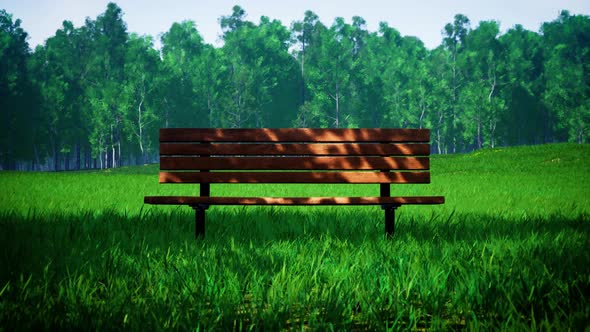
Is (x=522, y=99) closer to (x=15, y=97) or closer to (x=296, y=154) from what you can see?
(x=15, y=97)

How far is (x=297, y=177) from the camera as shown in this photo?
546 centimetres

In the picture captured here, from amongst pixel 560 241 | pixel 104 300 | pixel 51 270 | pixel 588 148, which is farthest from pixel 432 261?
pixel 588 148

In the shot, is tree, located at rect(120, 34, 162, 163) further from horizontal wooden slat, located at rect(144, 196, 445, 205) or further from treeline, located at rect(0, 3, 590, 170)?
horizontal wooden slat, located at rect(144, 196, 445, 205)

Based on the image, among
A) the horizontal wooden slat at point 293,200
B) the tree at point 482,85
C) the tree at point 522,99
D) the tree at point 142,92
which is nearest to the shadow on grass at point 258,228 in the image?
the horizontal wooden slat at point 293,200

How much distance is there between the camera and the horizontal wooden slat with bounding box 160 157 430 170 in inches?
215

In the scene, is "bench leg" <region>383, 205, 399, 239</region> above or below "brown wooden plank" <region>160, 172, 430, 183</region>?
below

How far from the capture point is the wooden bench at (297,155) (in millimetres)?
5453

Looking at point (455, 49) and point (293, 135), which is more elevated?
point (455, 49)

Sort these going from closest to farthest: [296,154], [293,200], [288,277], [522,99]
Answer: [288,277] → [293,200] → [296,154] → [522,99]

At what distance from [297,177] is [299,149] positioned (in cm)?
28

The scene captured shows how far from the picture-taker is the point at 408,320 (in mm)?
3176

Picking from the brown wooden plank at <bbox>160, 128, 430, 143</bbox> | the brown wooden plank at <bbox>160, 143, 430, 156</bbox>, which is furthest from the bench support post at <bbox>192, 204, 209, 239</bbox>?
the brown wooden plank at <bbox>160, 128, 430, 143</bbox>

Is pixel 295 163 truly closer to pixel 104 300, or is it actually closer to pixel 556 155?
pixel 104 300

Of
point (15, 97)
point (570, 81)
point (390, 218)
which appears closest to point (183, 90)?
point (15, 97)
